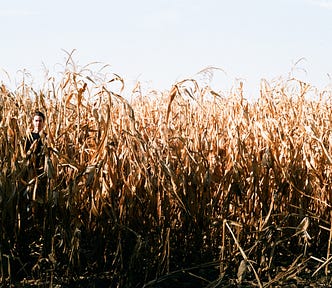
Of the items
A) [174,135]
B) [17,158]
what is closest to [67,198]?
[17,158]

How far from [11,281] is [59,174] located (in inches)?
20.8

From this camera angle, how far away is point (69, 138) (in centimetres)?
268

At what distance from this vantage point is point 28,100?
3090mm

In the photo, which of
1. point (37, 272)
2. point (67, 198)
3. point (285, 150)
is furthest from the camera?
point (285, 150)

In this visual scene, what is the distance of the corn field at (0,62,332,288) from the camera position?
2.47m

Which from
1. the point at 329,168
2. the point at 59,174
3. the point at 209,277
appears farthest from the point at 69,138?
the point at 329,168

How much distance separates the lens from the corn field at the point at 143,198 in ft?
8.11

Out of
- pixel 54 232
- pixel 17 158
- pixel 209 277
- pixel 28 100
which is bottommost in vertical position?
pixel 209 277

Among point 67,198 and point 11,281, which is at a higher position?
point 67,198

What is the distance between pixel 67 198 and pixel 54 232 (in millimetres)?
186

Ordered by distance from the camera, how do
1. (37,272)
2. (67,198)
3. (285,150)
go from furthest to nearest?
(285,150) < (37,272) < (67,198)

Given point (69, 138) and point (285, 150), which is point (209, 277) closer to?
point (285, 150)

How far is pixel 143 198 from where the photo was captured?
2664 millimetres

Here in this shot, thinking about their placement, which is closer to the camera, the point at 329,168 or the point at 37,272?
the point at 37,272
